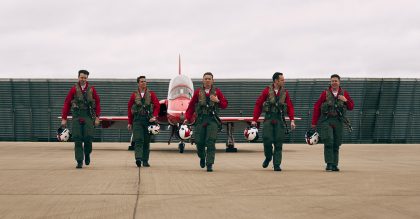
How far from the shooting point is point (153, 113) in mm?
15062

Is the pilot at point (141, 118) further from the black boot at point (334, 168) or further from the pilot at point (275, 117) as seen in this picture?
the black boot at point (334, 168)

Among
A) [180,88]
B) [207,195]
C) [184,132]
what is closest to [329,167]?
[207,195]

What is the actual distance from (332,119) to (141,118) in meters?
4.42

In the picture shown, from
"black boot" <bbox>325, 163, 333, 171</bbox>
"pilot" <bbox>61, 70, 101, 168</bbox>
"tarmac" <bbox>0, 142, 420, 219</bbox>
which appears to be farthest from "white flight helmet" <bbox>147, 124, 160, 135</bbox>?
"black boot" <bbox>325, 163, 333, 171</bbox>

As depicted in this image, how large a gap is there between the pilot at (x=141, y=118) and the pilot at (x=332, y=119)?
3.81 m

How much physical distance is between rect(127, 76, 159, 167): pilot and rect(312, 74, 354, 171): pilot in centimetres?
381

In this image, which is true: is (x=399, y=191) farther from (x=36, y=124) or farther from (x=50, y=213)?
(x=36, y=124)

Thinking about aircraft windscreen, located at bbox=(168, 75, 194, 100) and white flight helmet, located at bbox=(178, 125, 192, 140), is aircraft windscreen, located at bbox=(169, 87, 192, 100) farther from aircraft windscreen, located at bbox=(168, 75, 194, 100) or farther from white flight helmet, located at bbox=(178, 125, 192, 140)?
white flight helmet, located at bbox=(178, 125, 192, 140)

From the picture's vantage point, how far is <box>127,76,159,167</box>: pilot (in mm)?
14812

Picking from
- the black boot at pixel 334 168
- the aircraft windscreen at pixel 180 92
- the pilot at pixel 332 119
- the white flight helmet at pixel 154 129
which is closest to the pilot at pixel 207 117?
the white flight helmet at pixel 154 129

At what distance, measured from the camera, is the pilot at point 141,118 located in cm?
1481

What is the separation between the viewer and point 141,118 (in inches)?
587

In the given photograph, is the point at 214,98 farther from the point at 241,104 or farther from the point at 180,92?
the point at 241,104

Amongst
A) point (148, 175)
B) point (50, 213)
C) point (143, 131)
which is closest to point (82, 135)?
point (143, 131)
